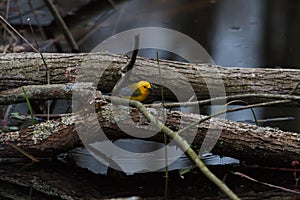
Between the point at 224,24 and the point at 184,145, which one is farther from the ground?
the point at 224,24

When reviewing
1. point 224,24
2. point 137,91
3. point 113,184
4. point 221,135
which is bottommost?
point 113,184

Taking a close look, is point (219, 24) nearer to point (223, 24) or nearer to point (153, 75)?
point (223, 24)

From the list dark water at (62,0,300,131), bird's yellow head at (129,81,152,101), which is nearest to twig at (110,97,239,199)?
bird's yellow head at (129,81,152,101)

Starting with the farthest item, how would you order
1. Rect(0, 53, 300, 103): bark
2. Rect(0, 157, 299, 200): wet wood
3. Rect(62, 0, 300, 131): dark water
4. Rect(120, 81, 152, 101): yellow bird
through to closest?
Rect(62, 0, 300, 131): dark water, Rect(0, 53, 300, 103): bark, Rect(120, 81, 152, 101): yellow bird, Rect(0, 157, 299, 200): wet wood

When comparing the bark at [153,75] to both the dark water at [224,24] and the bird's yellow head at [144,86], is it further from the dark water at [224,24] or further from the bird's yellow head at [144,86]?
the dark water at [224,24]

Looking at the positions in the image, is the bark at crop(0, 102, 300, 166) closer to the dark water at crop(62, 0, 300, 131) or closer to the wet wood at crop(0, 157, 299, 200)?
the wet wood at crop(0, 157, 299, 200)

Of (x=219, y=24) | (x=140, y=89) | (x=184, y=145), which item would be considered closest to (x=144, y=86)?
(x=140, y=89)
